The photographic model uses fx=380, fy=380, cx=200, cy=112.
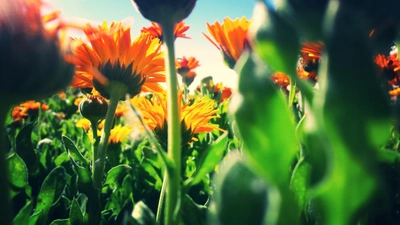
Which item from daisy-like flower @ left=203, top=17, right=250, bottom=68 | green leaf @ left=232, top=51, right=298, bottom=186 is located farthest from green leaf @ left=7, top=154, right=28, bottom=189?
daisy-like flower @ left=203, top=17, right=250, bottom=68

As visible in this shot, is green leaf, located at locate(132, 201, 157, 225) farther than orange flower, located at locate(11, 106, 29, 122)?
No

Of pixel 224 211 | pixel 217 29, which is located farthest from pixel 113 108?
pixel 224 211

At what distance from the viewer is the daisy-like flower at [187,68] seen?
2.76 meters

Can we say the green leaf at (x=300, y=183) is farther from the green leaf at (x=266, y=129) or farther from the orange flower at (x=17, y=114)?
the orange flower at (x=17, y=114)

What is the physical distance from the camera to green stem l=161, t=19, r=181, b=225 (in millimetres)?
Answer: 365

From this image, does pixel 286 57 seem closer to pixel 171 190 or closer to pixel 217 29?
pixel 171 190

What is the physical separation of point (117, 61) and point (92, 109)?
0.29 metres

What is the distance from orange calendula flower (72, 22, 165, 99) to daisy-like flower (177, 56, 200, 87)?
70.7 inches

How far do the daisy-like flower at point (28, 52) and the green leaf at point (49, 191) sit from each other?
0.33m

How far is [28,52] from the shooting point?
30cm

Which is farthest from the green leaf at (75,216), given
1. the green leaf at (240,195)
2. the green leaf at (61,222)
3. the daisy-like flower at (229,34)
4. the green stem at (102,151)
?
the daisy-like flower at (229,34)

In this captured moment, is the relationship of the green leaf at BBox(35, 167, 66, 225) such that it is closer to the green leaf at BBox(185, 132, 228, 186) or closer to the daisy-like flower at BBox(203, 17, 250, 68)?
the green leaf at BBox(185, 132, 228, 186)

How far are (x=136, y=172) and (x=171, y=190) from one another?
0.82 m

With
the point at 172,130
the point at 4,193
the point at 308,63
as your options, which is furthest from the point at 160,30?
the point at 4,193
